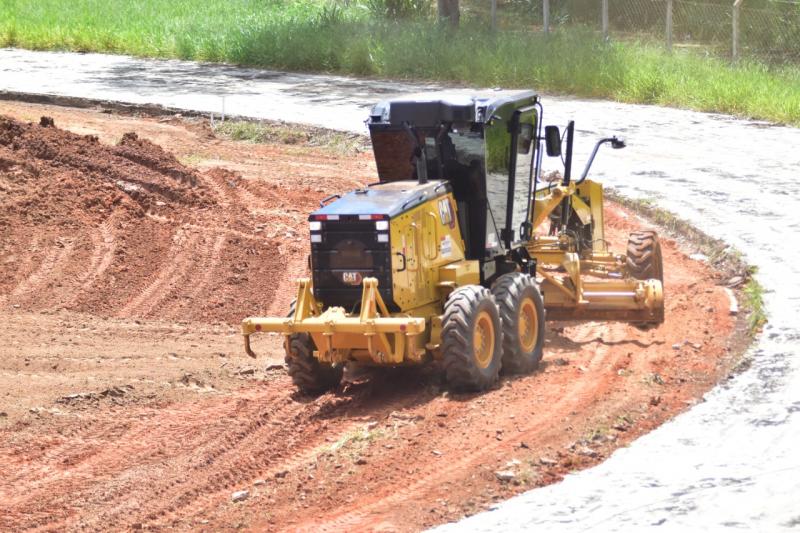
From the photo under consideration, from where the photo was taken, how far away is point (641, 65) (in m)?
27.3

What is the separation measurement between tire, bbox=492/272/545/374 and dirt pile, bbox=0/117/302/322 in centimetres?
418

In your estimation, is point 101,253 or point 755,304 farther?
point 101,253

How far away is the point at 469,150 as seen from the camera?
1159 centimetres

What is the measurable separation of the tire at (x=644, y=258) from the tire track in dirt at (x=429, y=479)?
3033mm

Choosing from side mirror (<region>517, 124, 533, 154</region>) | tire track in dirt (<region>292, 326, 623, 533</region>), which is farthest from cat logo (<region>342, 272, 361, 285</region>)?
side mirror (<region>517, 124, 533, 154</region>)

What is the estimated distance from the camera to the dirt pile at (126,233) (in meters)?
15.2

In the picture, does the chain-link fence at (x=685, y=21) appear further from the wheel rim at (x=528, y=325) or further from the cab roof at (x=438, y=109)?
the wheel rim at (x=528, y=325)

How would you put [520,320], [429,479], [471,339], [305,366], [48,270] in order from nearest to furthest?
[429,479]
[471,339]
[305,366]
[520,320]
[48,270]

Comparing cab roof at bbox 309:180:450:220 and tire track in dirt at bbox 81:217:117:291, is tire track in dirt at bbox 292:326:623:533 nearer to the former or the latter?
cab roof at bbox 309:180:450:220

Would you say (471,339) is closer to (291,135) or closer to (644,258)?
(644,258)

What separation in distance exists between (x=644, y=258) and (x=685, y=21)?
21389 millimetres

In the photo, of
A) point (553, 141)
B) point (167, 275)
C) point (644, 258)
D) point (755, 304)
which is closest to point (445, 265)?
point (553, 141)

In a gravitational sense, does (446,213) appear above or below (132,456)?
above

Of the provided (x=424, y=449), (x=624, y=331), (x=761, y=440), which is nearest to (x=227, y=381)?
(x=424, y=449)
